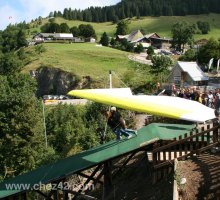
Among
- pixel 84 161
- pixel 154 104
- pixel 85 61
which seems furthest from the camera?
pixel 85 61

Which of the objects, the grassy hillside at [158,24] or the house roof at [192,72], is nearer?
the house roof at [192,72]

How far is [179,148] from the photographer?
15258 millimetres

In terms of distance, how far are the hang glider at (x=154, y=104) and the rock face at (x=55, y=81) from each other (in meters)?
63.4

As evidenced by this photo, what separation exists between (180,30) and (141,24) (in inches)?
3136

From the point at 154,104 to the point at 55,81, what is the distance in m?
71.8

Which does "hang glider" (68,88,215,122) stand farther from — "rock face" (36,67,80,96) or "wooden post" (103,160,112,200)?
"rock face" (36,67,80,96)

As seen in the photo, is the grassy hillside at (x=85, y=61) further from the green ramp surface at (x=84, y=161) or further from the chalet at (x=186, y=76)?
the green ramp surface at (x=84, y=161)

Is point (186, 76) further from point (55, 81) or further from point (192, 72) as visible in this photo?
point (55, 81)

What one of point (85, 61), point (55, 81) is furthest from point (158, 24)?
point (55, 81)

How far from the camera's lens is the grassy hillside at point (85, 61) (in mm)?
80688

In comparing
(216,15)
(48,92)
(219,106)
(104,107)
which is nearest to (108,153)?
(219,106)

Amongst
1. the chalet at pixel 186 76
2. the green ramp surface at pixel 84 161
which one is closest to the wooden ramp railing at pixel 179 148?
the green ramp surface at pixel 84 161

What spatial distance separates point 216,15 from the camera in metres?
197

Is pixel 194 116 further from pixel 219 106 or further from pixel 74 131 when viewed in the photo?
pixel 74 131
